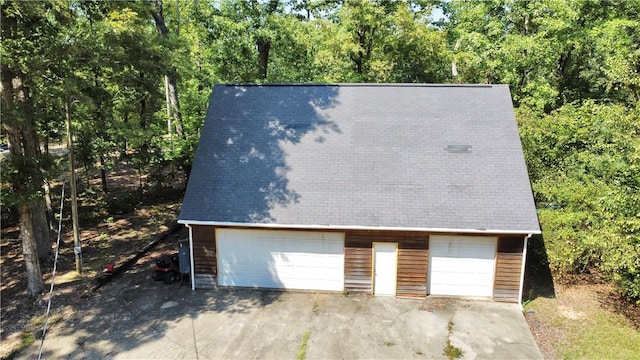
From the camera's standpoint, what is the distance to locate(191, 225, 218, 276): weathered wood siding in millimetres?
12312

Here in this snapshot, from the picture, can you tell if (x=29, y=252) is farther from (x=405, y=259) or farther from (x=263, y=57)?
(x=263, y=57)

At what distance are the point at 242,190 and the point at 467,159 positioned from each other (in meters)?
6.93

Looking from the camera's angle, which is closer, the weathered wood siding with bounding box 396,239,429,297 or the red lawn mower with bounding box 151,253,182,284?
the weathered wood siding with bounding box 396,239,429,297

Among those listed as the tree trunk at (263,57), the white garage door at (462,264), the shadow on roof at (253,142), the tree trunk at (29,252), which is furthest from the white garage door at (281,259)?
the tree trunk at (263,57)

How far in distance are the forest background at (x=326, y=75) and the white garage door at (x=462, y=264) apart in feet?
6.64

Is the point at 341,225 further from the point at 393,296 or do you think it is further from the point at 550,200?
the point at 550,200

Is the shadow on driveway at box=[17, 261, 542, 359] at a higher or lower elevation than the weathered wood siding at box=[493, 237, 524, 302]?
lower

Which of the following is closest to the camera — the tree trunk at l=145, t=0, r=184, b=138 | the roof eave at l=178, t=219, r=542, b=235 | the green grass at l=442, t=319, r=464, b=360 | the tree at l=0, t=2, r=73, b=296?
the green grass at l=442, t=319, r=464, b=360

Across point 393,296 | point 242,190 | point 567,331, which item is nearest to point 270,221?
point 242,190

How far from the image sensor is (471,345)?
32.8ft

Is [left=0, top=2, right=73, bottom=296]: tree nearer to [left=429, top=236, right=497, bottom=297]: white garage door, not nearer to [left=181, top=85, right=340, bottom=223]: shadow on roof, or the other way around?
[left=181, top=85, right=340, bottom=223]: shadow on roof

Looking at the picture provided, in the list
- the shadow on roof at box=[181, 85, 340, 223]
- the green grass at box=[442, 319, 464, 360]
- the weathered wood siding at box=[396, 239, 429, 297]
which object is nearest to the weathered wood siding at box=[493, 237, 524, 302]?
the weathered wood siding at box=[396, 239, 429, 297]

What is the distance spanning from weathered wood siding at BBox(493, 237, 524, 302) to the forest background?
130 centimetres

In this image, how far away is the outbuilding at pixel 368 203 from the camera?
11672mm
